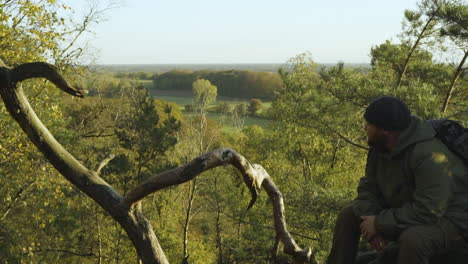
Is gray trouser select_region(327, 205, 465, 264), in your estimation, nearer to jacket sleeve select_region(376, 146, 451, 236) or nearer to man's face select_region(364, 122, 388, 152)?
jacket sleeve select_region(376, 146, 451, 236)

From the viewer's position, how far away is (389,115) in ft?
9.85

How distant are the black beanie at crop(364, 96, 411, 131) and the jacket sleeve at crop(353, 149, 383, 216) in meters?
0.44

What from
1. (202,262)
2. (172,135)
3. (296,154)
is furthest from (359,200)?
(296,154)

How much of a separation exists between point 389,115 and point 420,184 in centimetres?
55

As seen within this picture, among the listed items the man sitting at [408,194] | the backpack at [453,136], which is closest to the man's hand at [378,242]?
the man sitting at [408,194]

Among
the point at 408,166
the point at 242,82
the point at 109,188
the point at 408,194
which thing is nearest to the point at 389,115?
the point at 408,166

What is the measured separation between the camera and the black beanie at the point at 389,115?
3.00 meters

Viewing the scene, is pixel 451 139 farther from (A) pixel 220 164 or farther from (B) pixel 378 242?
(A) pixel 220 164

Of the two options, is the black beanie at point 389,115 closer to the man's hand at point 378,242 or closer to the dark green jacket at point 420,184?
the dark green jacket at point 420,184

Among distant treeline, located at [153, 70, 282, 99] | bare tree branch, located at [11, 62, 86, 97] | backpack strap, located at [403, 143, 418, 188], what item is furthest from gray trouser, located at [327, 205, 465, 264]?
distant treeline, located at [153, 70, 282, 99]

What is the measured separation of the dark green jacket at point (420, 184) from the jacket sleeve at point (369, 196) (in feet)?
0.11

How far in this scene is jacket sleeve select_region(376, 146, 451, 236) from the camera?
2777 mm

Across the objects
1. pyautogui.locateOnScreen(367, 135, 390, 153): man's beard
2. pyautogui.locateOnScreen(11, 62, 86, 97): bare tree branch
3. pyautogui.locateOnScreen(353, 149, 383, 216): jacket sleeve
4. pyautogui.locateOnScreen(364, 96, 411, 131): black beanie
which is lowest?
pyautogui.locateOnScreen(353, 149, 383, 216): jacket sleeve

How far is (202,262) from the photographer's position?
71.7 feet
